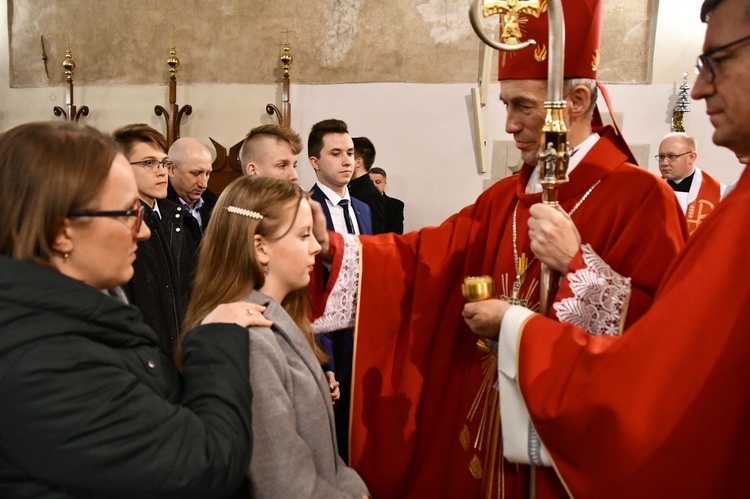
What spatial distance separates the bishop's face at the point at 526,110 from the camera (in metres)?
2.10

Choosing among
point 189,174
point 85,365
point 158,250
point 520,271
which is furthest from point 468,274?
point 189,174

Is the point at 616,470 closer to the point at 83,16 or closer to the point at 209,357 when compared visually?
the point at 209,357

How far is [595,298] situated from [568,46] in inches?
32.4

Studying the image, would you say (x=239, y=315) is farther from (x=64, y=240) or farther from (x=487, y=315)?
(x=487, y=315)

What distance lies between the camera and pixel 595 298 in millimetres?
1773

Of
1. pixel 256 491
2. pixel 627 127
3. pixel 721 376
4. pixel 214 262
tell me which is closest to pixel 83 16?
pixel 627 127

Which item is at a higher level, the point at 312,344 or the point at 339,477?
the point at 312,344

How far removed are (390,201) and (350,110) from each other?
1.67 metres

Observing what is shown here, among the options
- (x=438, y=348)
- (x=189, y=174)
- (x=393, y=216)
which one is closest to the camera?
(x=438, y=348)

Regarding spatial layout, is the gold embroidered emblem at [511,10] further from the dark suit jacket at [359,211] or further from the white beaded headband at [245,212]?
the dark suit jacket at [359,211]

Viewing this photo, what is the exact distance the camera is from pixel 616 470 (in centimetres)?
145

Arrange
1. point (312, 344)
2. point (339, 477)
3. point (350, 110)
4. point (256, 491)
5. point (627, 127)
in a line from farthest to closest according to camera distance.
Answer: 1. point (350, 110)
2. point (627, 127)
3. point (312, 344)
4. point (339, 477)
5. point (256, 491)

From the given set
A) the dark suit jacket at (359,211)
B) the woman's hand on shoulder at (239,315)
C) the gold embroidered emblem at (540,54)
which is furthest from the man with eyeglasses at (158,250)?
the gold embroidered emblem at (540,54)

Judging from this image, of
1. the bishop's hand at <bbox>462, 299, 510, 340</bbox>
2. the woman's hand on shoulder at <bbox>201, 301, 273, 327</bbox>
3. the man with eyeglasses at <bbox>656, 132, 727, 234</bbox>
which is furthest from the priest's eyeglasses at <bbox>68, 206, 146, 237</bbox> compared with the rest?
the man with eyeglasses at <bbox>656, 132, 727, 234</bbox>
